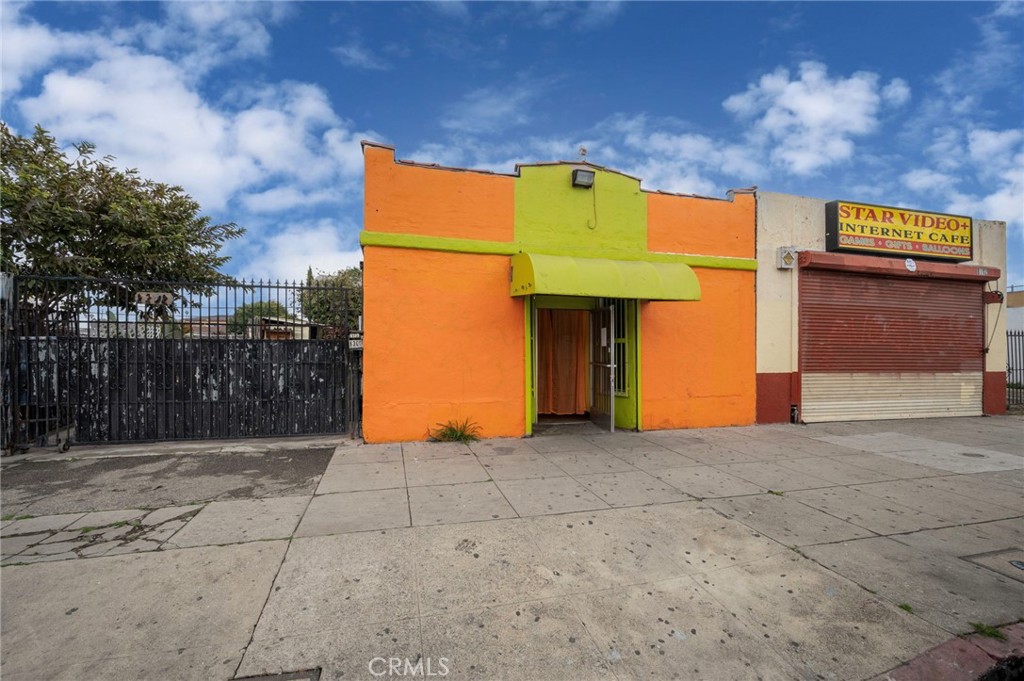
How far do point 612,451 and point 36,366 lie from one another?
8.81 m

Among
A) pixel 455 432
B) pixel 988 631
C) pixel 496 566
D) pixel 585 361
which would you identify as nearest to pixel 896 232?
pixel 585 361

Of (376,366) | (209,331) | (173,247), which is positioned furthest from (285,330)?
(173,247)

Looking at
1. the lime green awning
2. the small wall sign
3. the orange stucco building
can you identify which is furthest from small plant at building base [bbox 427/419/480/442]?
the small wall sign

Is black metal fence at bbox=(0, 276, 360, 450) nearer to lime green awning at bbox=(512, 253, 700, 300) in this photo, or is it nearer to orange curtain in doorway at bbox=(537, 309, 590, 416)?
lime green awning at bbox=(512, 253, 700, 300)

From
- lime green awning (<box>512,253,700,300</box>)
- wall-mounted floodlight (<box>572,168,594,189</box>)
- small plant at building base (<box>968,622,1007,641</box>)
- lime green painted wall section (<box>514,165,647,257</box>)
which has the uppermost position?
wall-mounted floodlight (<box>572,168,594,189</box>)

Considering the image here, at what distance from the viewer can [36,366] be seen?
7.00 meters

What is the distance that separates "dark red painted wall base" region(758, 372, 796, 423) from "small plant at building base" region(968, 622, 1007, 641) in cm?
694

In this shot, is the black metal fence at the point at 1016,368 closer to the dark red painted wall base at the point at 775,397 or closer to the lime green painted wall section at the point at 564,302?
the dark red painted wall base at the point at 775,397

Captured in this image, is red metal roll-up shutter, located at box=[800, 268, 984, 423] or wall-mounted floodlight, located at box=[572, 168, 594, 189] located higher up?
wall-mounted floodlight, located at box=[572, 168, 594, 189]

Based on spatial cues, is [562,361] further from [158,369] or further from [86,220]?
[86,220]

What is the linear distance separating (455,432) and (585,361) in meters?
3.98

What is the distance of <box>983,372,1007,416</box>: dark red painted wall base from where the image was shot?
11.3 m

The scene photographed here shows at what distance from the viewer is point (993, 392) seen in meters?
11.4

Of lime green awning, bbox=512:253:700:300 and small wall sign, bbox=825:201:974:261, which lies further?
small wall sign, bbox=825:201:974:261
